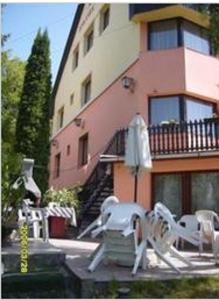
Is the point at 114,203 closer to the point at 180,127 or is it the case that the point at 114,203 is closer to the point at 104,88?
the point at 180,127

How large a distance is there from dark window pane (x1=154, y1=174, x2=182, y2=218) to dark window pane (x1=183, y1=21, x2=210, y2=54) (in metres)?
4.33

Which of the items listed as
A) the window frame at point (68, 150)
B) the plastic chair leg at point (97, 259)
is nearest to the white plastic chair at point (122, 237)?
the plastic chair leg at point (97, 259)

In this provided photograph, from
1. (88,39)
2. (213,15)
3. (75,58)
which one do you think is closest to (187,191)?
(213,15)

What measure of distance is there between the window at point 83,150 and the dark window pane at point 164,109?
5076 millimetres

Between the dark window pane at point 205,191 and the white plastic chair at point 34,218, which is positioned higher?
the dark window pane at point 205,191

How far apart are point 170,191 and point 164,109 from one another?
107 inches

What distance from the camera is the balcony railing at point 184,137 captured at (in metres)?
12.1

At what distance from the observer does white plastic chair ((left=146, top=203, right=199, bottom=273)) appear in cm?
638

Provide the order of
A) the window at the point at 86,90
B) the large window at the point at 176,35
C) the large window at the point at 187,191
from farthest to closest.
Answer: the window at the point at 86,90
the large window at the point at 176,35
the large window at the point at 187,191

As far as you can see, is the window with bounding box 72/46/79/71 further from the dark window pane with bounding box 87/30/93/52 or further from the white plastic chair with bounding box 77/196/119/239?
the white plastic chair with bounding box 77/196/119/239

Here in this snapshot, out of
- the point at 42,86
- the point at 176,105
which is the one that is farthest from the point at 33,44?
the point at 176,105

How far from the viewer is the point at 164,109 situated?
45.2 ft

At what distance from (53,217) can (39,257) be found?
612 cm

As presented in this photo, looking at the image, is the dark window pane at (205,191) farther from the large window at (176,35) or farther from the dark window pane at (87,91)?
the dark window pane at (87,91)
